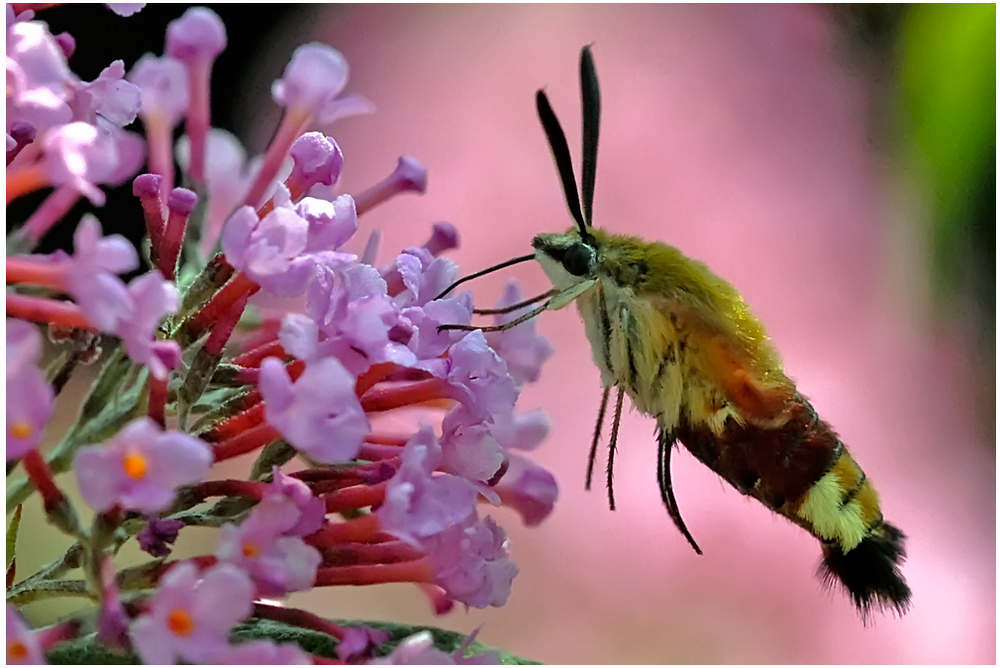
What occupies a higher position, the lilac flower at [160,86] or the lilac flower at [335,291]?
the lilac flower at [160,86]

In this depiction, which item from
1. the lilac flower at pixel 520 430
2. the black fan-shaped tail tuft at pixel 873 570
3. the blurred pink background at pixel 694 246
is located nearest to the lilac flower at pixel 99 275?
the lilac flower at pixel 520 430

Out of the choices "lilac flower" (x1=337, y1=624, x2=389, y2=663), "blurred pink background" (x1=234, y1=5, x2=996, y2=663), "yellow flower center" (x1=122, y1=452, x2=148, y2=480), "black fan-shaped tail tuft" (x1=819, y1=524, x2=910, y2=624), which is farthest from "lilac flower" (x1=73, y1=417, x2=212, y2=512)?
"blurred pink background" (x1=234, y1=5, x2=996, y2=663)

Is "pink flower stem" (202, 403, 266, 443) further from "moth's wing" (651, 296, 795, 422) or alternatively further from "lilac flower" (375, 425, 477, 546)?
"moth's wing" (651, 296, 795, 422)

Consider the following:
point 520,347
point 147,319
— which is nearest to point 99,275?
point 147,319

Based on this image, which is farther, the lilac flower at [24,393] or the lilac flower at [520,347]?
the lilac flower at [520,347]

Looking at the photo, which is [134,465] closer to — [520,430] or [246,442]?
[246,442]

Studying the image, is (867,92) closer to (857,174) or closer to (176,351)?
(857,174)

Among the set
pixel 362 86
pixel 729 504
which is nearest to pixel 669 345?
pixel 729 504

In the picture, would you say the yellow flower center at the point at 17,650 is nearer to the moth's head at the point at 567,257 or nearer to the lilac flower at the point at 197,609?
the lilac flower at the point at 197,609
